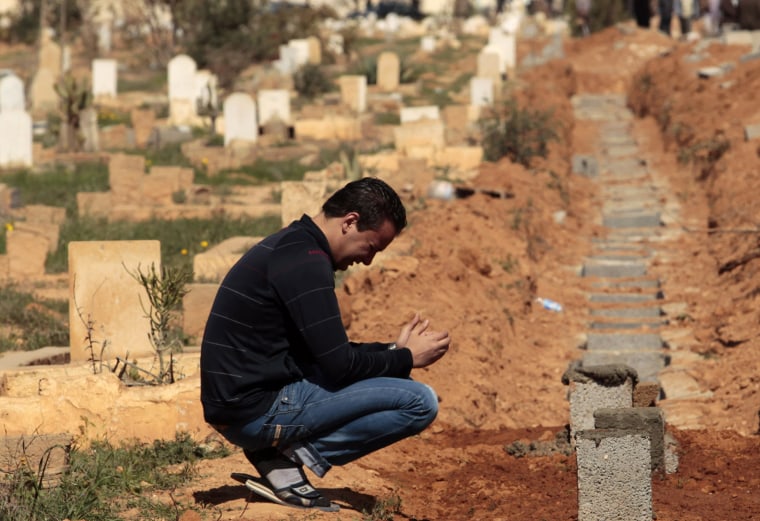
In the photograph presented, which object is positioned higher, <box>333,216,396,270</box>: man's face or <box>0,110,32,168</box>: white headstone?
<box>333,216,396,270</box>: man's face

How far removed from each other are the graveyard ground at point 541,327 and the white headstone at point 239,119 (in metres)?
5.11

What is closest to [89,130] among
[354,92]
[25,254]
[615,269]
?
[354,92]

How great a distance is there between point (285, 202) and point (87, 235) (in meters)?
2.71

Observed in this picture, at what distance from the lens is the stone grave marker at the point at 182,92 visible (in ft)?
91.9

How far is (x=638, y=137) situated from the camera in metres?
22.8

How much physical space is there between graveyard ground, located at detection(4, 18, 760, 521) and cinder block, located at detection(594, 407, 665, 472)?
5.0 inches

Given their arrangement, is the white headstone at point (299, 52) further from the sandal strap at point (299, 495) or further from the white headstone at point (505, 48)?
the sandal strap at point (299, 495)

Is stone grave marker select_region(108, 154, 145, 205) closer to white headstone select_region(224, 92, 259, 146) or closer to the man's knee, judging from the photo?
white headstone select_region(224, 92, 259, 146)

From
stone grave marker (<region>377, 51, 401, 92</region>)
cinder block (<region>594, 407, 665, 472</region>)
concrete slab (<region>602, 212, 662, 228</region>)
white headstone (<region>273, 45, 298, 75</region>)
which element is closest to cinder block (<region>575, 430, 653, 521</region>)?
cinder block (<region>594, 407, 665, 472</region>)

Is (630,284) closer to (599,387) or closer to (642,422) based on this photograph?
(599,387)

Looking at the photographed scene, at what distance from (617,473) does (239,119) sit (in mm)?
17848

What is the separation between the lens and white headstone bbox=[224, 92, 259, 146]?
22.8 metres

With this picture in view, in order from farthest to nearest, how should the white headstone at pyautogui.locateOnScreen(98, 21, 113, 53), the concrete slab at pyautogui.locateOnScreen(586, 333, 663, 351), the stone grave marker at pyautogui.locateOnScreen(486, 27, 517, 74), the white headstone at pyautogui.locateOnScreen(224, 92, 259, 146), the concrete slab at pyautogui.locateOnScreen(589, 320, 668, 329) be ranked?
the white headstone at pyautogui.locateOnScreen(98, 21, 113, 53) → the stone grave marker at pyautogui.locateOnScreen(486, 27, 517, 74) → the white headstone at pyautogui.locateOnScreen(224, 92, 259, 146) → the concrete slab at pyautogui.locateOnScreen(589, 320, 668, 329) → the concrete slab at pyautogui.locateOnScreen(586, 333, 663, 351)

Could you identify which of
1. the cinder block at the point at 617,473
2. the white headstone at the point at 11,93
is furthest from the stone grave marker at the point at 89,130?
the cinder block at the point at 617,473
